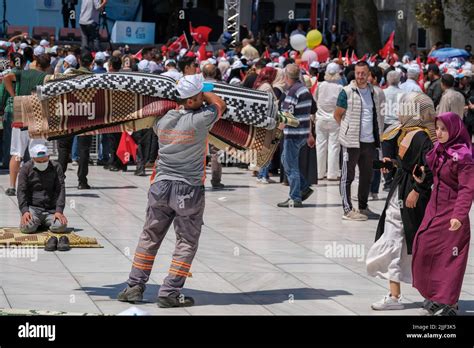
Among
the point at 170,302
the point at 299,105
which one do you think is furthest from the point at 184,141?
the point at 299,105

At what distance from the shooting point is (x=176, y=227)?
1023 centimetres

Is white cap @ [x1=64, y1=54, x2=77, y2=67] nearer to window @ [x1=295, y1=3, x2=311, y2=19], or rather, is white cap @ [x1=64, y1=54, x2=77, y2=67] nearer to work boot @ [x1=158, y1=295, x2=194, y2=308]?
work boot @ [x1=158, y1=295, x2=194, y2=308]

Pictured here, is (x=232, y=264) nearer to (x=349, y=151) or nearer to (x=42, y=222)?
(x=42, y=222)

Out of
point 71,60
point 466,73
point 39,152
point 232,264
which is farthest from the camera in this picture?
point 466,73

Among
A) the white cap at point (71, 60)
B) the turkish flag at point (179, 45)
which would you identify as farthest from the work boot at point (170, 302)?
the turkish flag at point (179, 45)

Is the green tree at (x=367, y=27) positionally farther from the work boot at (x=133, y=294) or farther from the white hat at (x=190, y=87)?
the work boot at (x=133, y=294)

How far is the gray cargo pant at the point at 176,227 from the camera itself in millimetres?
10125

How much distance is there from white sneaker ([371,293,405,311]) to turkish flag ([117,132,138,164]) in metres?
9.24

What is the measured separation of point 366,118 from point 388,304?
18.6 ft

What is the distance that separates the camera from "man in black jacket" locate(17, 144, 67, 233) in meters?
13.1

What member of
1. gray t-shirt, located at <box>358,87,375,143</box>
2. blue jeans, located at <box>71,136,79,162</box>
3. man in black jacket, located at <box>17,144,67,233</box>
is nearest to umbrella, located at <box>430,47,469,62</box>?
blue jeans, located at <box>71,136,79,162</box>

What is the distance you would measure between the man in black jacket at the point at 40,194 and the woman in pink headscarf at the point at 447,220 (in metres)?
4.57
